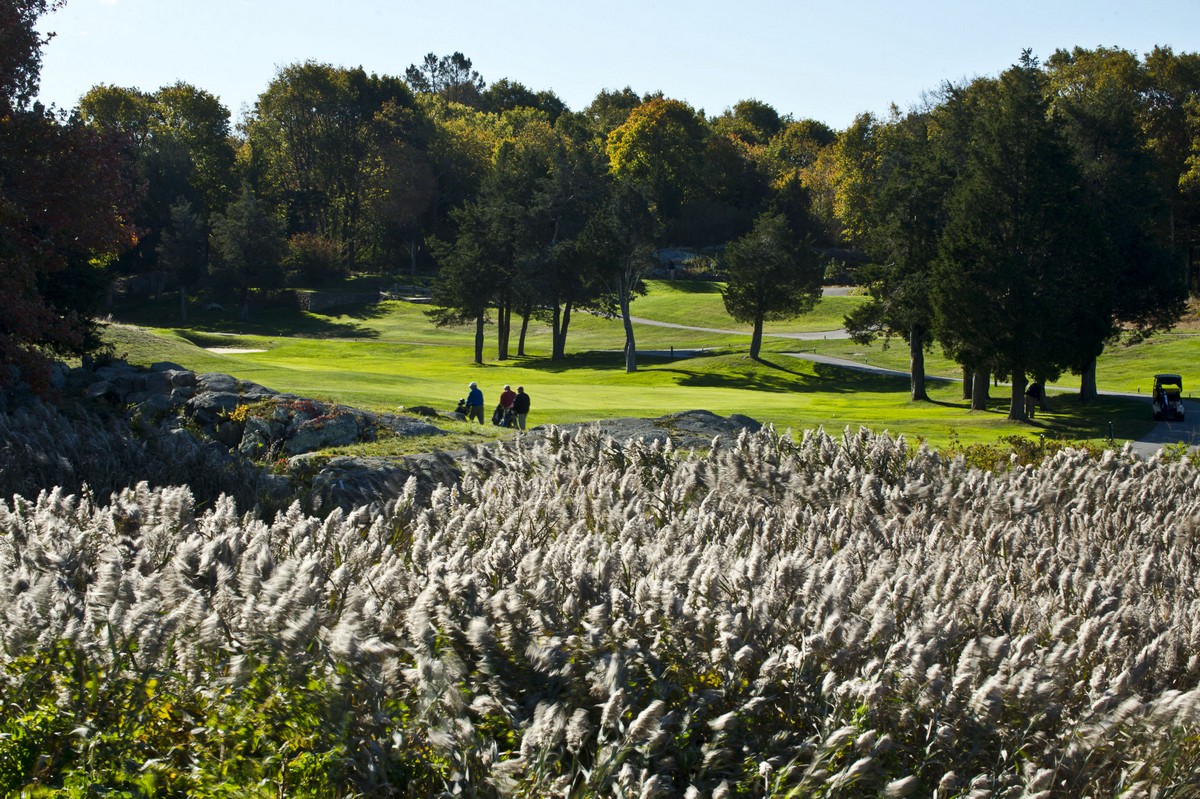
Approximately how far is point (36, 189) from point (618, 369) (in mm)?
45685

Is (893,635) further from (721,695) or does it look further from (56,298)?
(56,298)

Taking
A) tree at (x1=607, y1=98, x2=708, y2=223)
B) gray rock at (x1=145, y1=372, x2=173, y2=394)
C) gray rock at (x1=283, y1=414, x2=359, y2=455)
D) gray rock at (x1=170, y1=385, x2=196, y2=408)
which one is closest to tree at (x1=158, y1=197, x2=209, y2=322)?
tree at (x1=607, y1=98, x2=708, y2=223)

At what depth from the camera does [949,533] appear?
28.4ft

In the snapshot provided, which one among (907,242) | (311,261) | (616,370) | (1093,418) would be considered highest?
(907,242)

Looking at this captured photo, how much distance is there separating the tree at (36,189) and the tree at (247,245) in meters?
60.5

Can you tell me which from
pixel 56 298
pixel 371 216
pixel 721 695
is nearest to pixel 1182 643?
pixel 721 695

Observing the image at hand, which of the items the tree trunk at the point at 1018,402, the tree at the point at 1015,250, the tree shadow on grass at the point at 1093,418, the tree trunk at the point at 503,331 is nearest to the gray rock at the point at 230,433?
the tree shadow on grass at the point at 1093,418

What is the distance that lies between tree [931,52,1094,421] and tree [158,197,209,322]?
193 ft

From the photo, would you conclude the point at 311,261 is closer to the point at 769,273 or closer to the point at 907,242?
the point at 769,273

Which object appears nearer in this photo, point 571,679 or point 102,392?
point 571,679

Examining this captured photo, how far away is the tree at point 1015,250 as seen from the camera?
120 feet

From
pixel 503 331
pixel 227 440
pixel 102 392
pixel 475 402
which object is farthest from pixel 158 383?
pixel 503 331

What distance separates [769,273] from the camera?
6062 cm

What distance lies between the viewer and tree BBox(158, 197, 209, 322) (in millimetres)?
78688
